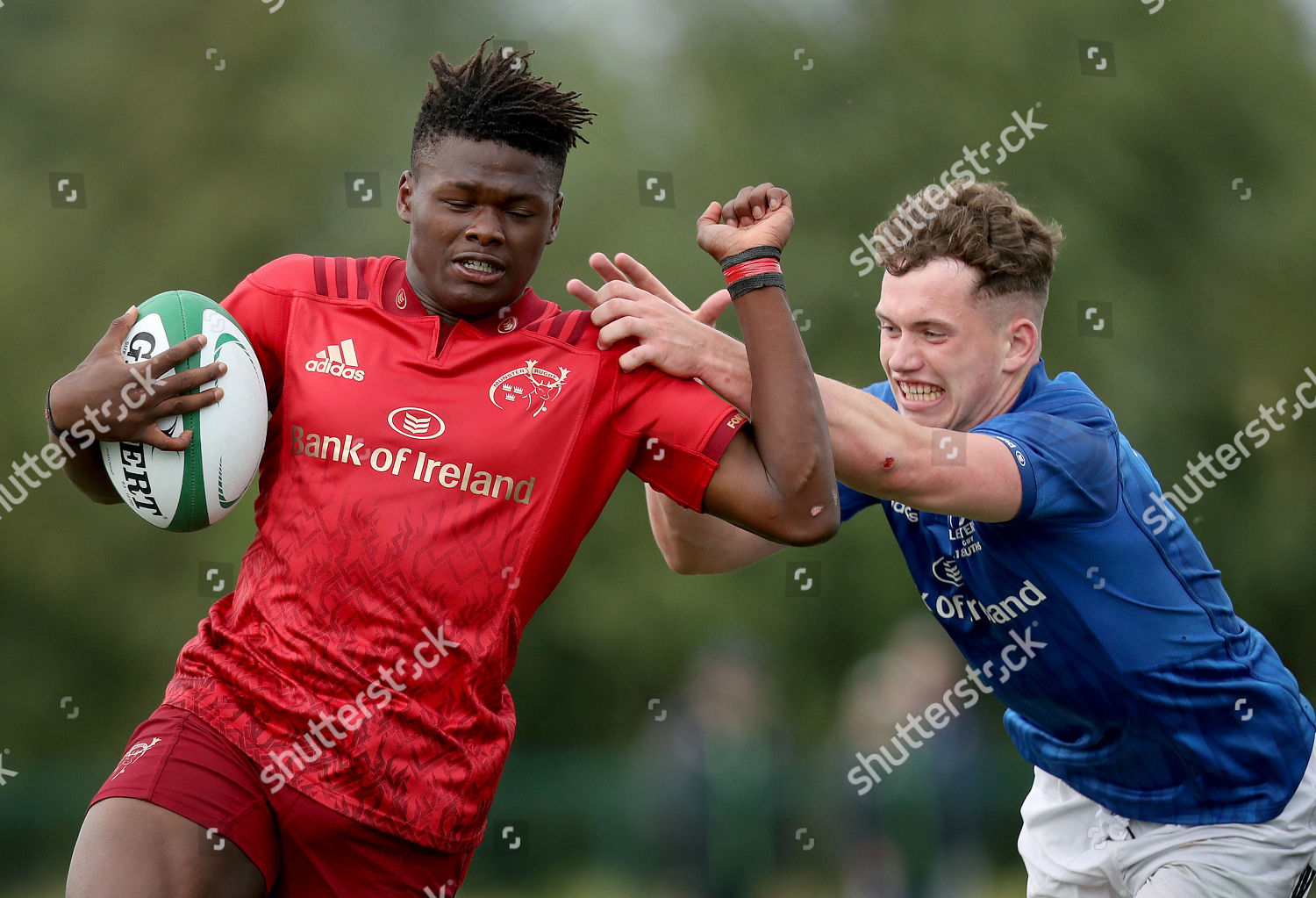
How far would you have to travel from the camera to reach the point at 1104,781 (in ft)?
13.4

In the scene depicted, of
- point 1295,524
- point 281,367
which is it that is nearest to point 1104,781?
point 281,367

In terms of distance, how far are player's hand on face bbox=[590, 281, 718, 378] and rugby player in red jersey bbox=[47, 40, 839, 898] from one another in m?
0.05

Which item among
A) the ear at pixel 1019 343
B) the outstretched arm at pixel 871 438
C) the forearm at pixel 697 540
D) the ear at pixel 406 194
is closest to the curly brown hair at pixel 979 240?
the ear at pixel 1019 343

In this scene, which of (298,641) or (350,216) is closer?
(298,641)

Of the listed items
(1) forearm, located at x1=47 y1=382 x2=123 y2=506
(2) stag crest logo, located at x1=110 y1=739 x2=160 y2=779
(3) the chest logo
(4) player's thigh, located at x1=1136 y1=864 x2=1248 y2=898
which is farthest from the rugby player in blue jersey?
(2) stag crest logo, located at x1=110 y1=739 x2=160 y2=779

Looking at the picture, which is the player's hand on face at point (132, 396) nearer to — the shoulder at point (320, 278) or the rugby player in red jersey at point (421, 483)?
the rugby player in red jersey at point (421, 483)

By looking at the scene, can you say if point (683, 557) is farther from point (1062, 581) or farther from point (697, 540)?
point (1062, 581)

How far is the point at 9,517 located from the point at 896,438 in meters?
8.96

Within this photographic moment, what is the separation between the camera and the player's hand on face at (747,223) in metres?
3.35

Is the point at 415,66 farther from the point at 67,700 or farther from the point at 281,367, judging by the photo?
the point at 281,367

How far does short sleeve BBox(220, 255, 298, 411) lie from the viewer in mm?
3375

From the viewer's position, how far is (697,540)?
14.5ft

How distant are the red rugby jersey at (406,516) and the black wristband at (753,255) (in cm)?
34

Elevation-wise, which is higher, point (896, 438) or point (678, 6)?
point (678, 6)
